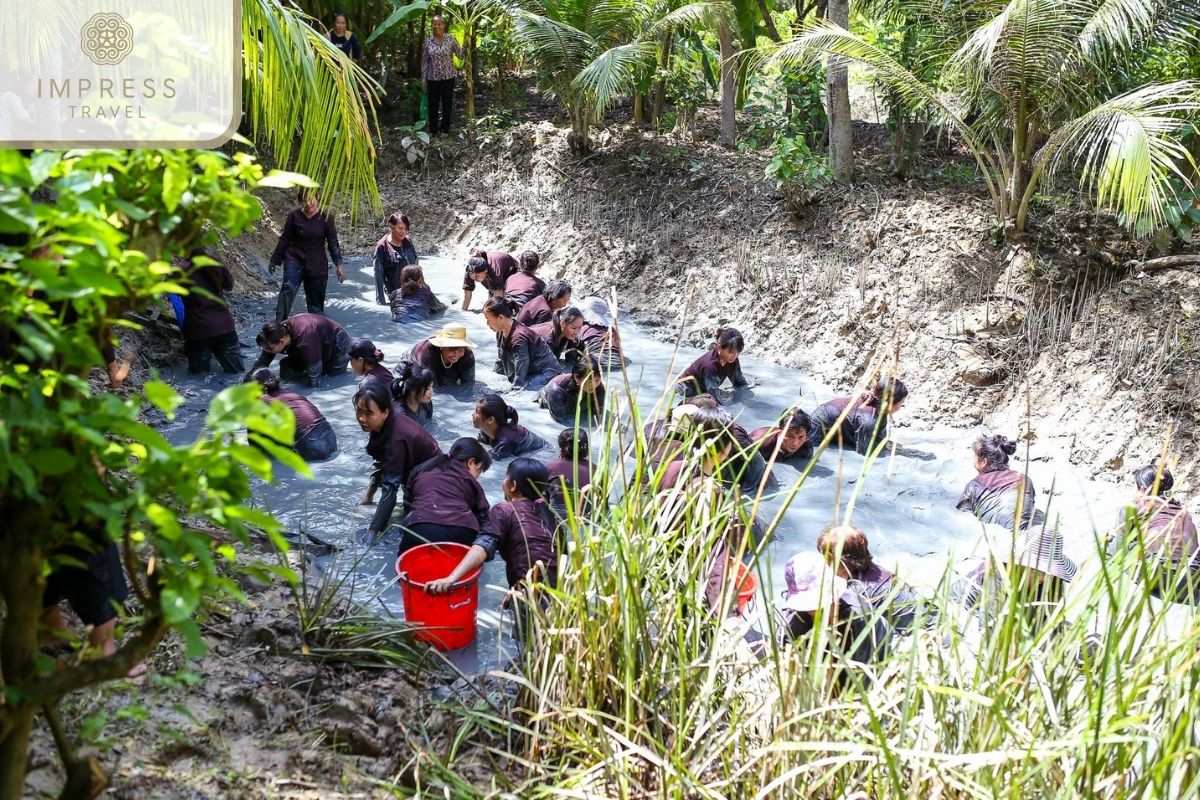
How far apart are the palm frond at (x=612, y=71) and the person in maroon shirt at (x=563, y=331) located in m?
2.82

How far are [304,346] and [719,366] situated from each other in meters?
3.22

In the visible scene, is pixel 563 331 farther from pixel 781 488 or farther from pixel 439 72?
pixel 439 72

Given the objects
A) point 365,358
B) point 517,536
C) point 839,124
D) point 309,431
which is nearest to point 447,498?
point 517,536

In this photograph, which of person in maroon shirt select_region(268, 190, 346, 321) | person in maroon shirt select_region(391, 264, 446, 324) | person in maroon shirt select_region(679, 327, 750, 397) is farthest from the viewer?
person in maroon shirt select_region(391, 264, 446, 324)

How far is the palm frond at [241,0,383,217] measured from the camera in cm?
505

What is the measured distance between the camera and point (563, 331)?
28.5 feet

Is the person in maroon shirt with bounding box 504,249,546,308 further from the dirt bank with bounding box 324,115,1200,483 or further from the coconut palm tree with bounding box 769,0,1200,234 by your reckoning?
the coconut palm tree with bounding box 769,0,1200,234

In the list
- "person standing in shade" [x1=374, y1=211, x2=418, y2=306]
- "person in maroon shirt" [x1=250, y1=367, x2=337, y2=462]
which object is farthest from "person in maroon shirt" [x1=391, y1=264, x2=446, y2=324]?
"person in maroon shirt" [x1=250, y1=367, x2=337, y2=462]

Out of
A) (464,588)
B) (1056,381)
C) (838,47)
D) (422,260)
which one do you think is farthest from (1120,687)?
(422,260)

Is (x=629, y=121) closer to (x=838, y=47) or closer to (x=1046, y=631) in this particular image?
(x=838, y=47)

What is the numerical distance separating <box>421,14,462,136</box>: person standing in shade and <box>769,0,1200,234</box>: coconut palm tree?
6037 mm

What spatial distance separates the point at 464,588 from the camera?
4.73m

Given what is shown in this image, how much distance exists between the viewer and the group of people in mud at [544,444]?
3.36 meters

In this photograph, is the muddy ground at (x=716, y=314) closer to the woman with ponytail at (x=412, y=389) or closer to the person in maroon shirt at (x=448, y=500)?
the person in maroon shirt at (x=448, y=500)
